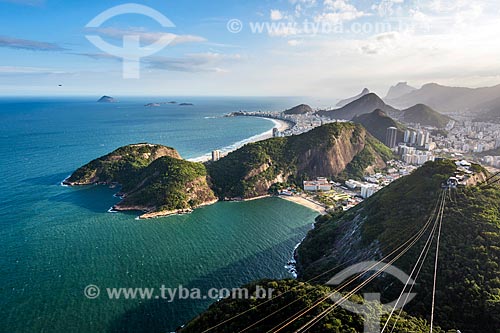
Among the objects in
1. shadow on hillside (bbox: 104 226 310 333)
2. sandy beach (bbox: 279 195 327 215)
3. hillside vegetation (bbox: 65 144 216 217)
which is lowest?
shadow on hillside (bbox: 104 226 310 333)

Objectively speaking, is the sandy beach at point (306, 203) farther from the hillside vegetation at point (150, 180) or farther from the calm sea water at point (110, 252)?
the hillside vegetation at point (150, 180)

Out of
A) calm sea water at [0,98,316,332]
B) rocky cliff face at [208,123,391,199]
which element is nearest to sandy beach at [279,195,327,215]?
calm sea water at [0,98,316,332]

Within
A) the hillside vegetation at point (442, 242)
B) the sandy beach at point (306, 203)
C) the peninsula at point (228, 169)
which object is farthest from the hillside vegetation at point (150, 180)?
the hillside vegetation at point (442, 242)

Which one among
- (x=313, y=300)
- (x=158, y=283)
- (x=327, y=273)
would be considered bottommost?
(x=158, y=283)

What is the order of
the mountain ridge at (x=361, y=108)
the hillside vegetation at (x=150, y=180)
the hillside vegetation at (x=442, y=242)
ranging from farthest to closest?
the mountain ridge at (x=361, y=108), the hillside vegetation at (x=150, y=180), the hillside vegetation at (x=442, y=242)

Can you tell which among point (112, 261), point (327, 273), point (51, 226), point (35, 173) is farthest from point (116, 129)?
point (327, 273)

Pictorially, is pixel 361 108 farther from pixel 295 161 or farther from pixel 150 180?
pixel 150 180

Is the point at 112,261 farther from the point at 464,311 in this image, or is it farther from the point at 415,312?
the point at 464,311

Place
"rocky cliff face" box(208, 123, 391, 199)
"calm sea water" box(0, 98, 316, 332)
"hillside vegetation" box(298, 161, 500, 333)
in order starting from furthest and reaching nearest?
"rocky cliff face" box(208, 123, 391, 199)
"calm sea water" box(0, 98, 316, 332)
"hillside vegetation" box(298, 161, 500, 333)

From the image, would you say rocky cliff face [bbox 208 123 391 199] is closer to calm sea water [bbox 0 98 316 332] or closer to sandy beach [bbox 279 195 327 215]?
sandy beach [bbox 279 195 327 215]
